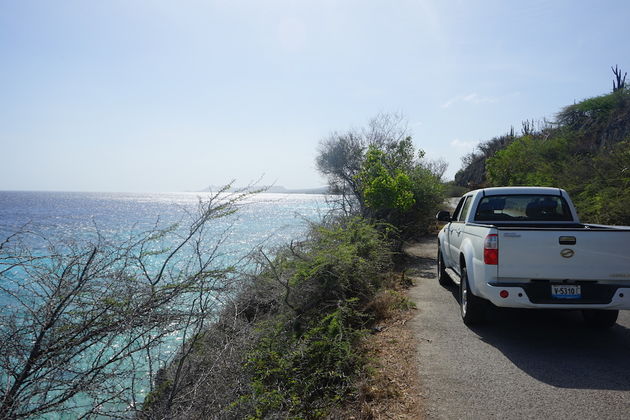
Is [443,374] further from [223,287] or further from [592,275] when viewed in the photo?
[223,287]

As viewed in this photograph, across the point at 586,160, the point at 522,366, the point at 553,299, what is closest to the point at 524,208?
the point at 553,299

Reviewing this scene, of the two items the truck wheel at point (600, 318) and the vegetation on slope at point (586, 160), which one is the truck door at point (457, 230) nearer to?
the truck wheel at point (600, 318)

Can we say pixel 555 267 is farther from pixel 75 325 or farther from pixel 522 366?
pixel 75 325

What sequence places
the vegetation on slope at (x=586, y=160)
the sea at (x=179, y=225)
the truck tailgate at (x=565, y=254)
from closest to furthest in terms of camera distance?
the sea at (x=179, y=225)
the truck tailgate at (x=565, y=254)
the vegetation on slope at (x=586, y=160)

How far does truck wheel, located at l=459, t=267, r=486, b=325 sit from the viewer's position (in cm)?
577

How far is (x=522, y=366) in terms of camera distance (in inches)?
180

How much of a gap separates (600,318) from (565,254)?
176cm

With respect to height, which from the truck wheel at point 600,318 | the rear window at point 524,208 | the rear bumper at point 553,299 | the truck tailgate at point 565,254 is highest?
the rear window at point 524,208

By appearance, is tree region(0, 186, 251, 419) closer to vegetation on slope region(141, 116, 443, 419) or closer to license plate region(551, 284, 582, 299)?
vegetation on slope region(141, 116, 443, 419)

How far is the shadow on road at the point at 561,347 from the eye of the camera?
13.9ft

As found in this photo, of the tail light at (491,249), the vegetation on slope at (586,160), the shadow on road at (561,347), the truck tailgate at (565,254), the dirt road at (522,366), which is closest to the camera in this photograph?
the dirt road at (522,366)

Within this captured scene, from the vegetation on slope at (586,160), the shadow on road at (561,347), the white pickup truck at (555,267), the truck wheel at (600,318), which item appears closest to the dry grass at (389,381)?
the shadow on road at (561,347)

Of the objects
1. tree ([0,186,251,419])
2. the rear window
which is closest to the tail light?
the rear window

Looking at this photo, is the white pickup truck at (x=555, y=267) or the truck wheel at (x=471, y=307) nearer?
the white pickup truck at (x=555, y=267)
